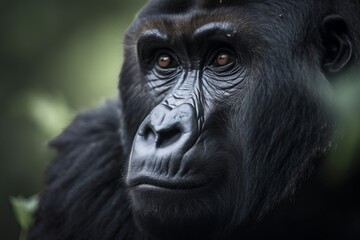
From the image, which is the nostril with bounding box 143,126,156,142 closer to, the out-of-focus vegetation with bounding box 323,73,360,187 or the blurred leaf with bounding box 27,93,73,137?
the out-of-focus vegetation with bounding box 323,73,360,187

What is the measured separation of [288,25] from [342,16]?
0.29 m

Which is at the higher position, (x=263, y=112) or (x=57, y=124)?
(x=263, y=112)

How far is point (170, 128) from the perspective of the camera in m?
4.77

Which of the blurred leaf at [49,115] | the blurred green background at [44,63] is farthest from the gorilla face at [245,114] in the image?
the blurred green background at [44,63]

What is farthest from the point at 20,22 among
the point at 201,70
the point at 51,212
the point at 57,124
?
the point at 201,70

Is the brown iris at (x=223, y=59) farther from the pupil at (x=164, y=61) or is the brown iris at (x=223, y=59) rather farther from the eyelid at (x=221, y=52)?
the pupil at (x=164, y=61)

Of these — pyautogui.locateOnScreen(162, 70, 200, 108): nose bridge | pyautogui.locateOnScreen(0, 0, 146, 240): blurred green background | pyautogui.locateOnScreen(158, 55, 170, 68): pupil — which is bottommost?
pyautogui.locateOnScreen(0, 0, 146, 240): blurred green background

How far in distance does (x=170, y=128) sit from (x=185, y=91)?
1.17 ft

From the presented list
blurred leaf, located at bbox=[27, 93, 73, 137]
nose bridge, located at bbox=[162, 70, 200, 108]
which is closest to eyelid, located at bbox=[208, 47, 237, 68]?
nose bridge, located at bbox=[162, 70, 200, 108]

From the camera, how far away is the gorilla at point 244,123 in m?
4.81

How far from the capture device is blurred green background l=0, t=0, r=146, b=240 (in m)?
9.45

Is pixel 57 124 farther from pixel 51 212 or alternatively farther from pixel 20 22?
pixel 20 22

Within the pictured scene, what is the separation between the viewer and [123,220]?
18.9ft

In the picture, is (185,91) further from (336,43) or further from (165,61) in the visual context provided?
(336,43)
